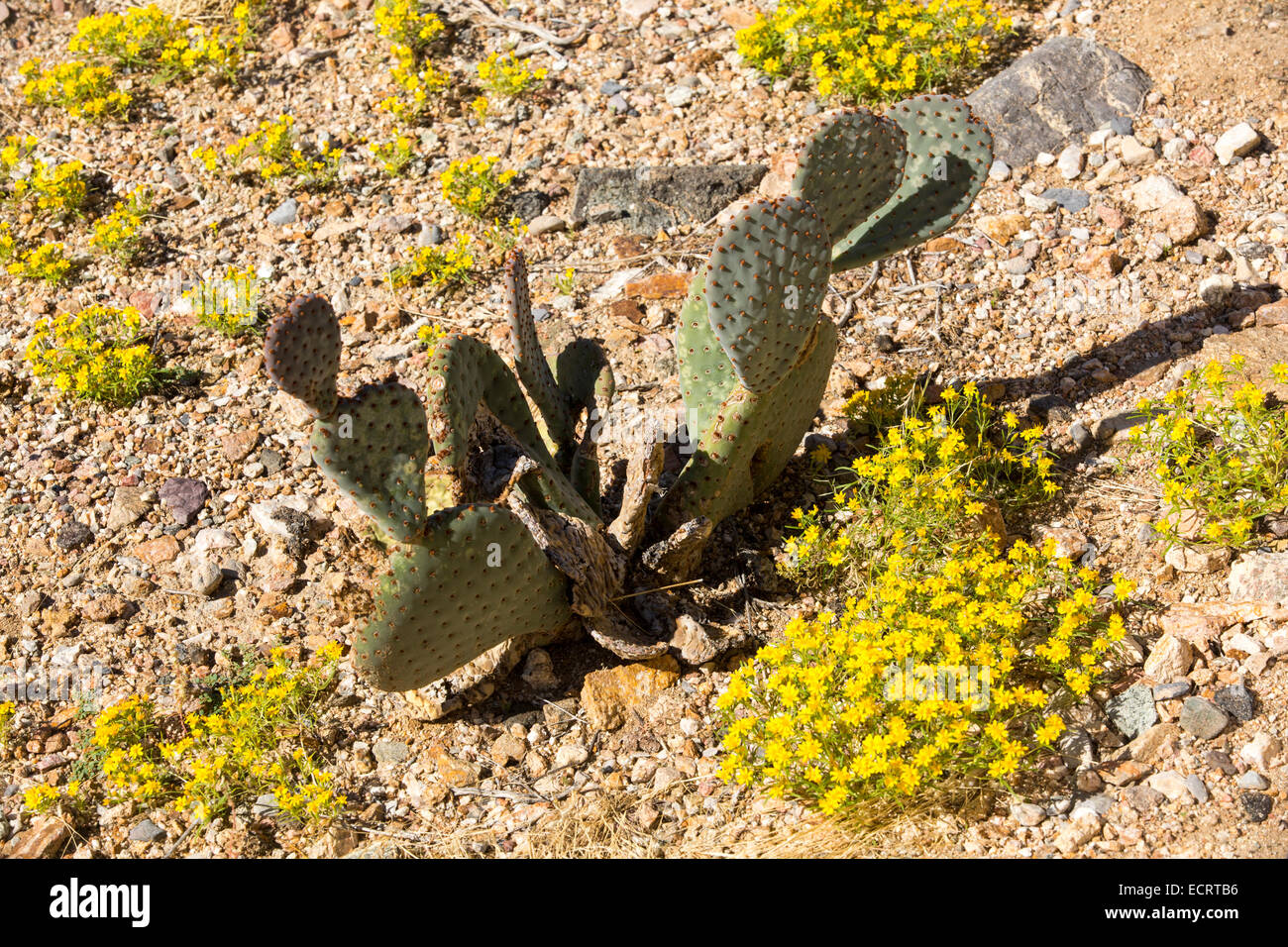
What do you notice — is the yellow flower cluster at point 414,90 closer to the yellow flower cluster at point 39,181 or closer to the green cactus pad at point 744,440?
the yellow flower cluster at point 39,181

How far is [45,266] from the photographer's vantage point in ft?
20.3

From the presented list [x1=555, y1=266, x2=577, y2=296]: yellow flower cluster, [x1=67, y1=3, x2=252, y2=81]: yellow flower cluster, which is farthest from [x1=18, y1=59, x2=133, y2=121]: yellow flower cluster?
[x1=555, y1=266, x2=577, y2=296]: yellow flower cluster

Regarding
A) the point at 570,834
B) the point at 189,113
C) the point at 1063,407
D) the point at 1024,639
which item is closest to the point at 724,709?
the point at 570,834

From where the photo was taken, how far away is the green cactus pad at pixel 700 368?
14.1 ft

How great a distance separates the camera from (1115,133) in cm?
620

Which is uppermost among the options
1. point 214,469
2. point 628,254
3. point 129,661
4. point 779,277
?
point 779,277

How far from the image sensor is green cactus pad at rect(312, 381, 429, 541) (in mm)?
3283

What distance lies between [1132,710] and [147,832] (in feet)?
10.7

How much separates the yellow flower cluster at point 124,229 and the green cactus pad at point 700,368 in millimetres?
3519

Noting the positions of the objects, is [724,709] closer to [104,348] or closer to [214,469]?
[214,469]

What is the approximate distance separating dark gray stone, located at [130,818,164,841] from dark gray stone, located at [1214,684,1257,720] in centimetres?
349

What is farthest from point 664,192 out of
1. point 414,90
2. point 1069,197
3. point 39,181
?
point 39,181

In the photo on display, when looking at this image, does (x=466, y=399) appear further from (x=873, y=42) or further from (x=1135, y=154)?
(x=1135, y=154)

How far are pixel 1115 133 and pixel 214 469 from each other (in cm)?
481
